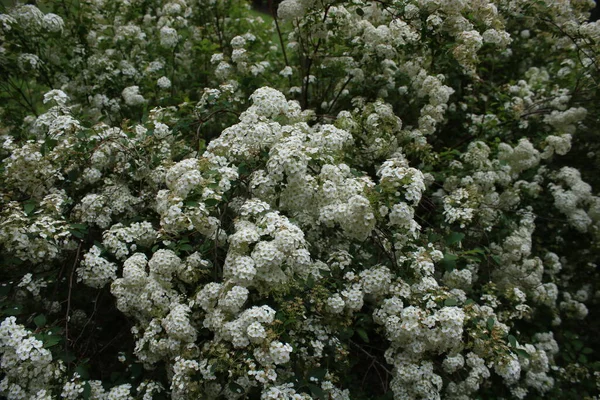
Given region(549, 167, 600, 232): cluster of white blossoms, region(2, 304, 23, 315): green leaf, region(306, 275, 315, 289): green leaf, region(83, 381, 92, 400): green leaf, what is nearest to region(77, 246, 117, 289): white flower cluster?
region(2, 304, 23, 315): green leaf

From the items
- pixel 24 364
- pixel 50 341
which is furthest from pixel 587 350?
pixel 24 364

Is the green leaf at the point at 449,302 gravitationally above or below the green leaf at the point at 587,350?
above

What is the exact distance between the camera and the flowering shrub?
2.77 meters

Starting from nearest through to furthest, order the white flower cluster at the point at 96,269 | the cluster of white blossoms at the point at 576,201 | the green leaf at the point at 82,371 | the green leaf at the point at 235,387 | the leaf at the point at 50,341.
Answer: the green leaf at the point at 235,387 < the leaf at the point at 50,341 < the green leaf at the point at 82,371 < the white flower cluster at the point at 96,269 < the cluster of white blossoms at the point at 576,201

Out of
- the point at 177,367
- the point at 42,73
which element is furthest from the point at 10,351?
the point at 42,73

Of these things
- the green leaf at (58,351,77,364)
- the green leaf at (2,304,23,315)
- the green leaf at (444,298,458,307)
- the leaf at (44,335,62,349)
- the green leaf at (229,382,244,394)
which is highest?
the green leaf at (444,298,458,307)

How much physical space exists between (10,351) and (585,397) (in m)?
5.03

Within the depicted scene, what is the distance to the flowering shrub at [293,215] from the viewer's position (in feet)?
9.09

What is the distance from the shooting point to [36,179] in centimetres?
332

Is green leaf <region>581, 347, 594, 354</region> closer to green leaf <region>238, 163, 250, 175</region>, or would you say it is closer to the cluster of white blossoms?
the cluster of white blossoms

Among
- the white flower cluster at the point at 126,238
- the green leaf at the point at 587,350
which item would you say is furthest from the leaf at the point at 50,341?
the green leaf at the point at 587,350

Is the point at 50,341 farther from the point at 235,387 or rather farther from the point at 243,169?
the point at 243,169

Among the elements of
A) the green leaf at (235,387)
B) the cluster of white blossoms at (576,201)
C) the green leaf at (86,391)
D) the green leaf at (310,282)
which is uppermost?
the cluster of white blossoms at (576,201)

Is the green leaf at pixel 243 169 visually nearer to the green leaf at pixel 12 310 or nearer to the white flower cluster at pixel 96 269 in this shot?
the white flower cluster at pixel 96 269
